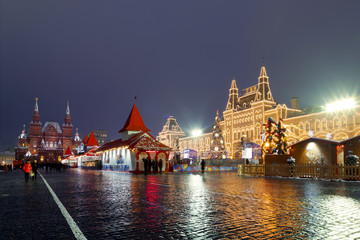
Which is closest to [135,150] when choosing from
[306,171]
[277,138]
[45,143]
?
[277,138]

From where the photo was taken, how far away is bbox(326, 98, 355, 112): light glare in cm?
4847

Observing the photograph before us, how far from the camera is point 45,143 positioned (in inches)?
4582

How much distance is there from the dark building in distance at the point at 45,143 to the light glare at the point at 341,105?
9583cm

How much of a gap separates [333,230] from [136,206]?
5.03 meters

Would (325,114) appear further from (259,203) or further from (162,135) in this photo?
(162,135)

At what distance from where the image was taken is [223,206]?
839 centimetres

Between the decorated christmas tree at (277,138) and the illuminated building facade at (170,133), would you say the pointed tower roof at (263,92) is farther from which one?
the decorated christmas tree at (277,138)

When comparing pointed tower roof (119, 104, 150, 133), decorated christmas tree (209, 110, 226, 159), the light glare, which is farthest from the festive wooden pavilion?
the light glare

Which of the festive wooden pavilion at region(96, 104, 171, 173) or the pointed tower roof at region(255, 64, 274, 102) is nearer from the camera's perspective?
the festive wooden pavilion at region(96, 104, 171, 173)

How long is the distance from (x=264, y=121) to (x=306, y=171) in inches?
1911

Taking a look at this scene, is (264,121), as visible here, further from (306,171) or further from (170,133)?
(306,171)

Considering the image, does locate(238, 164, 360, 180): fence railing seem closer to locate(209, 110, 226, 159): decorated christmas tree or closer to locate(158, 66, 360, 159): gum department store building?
locate(158, 66, 360, 159): gum department store building

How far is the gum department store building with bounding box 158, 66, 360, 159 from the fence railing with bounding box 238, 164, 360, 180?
15.6m

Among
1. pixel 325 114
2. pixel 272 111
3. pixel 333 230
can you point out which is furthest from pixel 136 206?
pixel 272 111
